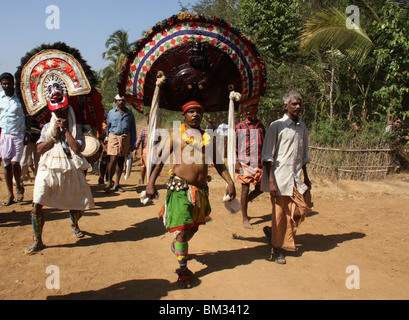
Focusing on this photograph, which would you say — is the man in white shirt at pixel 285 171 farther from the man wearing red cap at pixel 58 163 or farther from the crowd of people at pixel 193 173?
the man wearing red cap at pixel 58 163

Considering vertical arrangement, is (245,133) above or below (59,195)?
above

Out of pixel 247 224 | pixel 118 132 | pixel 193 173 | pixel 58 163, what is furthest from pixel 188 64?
pixel 118 132

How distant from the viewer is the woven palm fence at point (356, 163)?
30.5 feet

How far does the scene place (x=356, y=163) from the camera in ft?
30.5

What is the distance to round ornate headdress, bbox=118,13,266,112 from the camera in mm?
3396

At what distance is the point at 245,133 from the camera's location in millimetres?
5500

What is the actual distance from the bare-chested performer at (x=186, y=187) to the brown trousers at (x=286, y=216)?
2.86ft

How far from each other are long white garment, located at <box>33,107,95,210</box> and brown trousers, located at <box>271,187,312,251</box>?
7.89 feet

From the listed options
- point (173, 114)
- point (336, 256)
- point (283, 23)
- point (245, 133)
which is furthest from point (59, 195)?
point (173, 114)

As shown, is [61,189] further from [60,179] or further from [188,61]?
[188,61]

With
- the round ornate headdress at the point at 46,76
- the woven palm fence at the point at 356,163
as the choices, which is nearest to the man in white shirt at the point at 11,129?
the round ornate headdress at the point at 46,76
